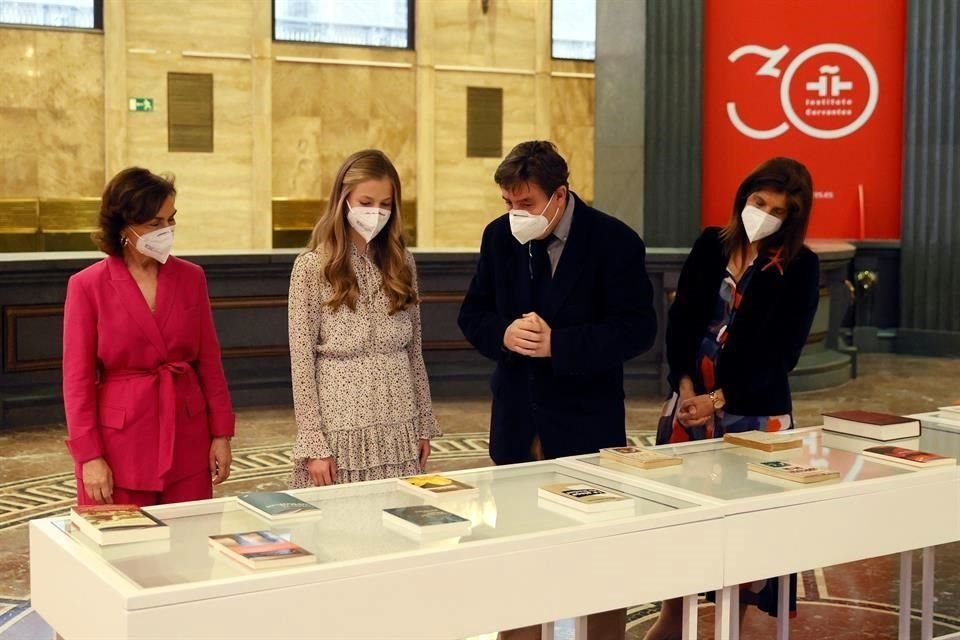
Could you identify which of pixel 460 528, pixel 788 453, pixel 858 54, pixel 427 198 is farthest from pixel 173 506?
pixel 427 198

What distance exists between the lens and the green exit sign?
619 inches

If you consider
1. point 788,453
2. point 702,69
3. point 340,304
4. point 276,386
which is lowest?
point 276,386

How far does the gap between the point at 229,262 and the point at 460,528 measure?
6.71 m

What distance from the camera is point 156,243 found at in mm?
3611

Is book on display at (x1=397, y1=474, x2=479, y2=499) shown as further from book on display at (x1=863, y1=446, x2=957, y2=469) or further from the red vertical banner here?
the red vertical banner

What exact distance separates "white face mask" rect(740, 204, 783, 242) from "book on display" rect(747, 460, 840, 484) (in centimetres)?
95

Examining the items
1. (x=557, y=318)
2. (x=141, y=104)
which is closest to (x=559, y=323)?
(x=557, y=318)

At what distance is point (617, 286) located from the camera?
366 centimetres

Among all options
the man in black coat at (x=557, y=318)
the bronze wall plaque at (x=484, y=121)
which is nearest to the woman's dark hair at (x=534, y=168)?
the man in black coat at (x=557, y=318)

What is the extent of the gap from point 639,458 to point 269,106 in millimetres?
13843

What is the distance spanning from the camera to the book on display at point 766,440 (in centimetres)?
353

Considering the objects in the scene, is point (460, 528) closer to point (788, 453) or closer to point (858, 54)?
point (788, 453)

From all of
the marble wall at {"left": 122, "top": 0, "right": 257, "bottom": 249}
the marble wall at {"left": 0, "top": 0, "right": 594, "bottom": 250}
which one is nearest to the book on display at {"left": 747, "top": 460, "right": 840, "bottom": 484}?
the marble wall at {"left": 122, "top": 0, "right": 257, "bottom": 249}

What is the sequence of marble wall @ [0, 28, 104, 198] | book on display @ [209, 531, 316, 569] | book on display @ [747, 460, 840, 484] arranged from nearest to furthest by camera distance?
book on display @ [209, 531, 316, 569] → book on display @ [747, 460, 840, 484] → marble wall @ [0, 28, 104, 198]
